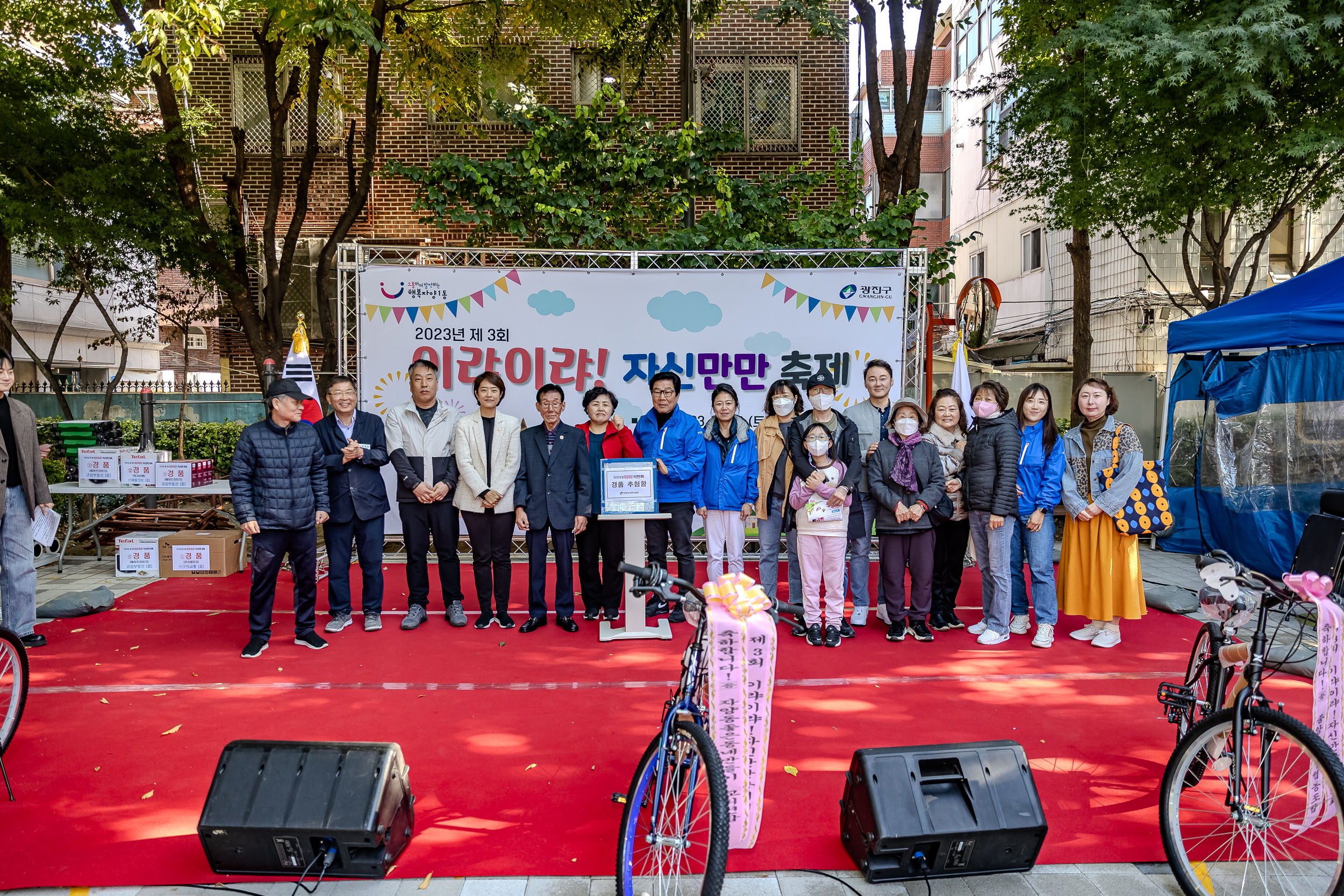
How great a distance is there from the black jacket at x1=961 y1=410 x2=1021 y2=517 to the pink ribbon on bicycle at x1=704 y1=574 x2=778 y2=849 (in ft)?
10.9

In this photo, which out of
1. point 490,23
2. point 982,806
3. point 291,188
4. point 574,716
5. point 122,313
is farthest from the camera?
point 122,313

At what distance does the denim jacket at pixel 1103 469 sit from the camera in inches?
216

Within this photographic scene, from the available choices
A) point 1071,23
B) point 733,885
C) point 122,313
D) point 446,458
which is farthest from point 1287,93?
point 122,313

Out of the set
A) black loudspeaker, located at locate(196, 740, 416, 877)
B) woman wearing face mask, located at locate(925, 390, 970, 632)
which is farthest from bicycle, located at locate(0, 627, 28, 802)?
woman wearing face mask, located at locate(925, 390, 970, 632)

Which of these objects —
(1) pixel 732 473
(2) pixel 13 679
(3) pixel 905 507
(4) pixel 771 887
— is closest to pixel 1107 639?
(3) pixel 905 507

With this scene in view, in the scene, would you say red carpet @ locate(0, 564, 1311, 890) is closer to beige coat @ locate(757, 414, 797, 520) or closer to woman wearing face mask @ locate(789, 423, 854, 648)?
woman wearing face mask @ locate(789, 423, 854, 648)

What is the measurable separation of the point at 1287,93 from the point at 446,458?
861 cm

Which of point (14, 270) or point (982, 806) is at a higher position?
point (14, 270)

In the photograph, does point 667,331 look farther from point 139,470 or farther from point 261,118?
point 261,118

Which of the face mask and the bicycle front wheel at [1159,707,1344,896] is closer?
the bicycle front wheel at [1159,707,1344,896]

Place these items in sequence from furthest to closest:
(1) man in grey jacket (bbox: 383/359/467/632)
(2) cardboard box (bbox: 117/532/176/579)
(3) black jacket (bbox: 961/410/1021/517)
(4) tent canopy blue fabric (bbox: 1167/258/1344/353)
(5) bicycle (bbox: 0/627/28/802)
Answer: (2) cardboard box (bbox: 117/532/176/579) < (4) tent canopy blue fabric (bbox: 1167/258/1344/353) < (1) man in grey jacket (bbox: 383/359/467/632) < (3) black jacket (bbox: 961/410/1021/517) < (5) bicycle (bbox: 0/627/28/802)

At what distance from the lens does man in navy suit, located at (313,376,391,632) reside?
5.99m

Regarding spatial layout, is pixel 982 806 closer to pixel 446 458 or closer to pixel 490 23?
pixel 446 458

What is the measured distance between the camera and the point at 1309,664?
16.8ft
